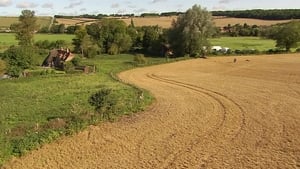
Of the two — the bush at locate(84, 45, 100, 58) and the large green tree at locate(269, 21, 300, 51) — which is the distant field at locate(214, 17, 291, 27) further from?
the bush at locate(84, 45, 100, 58)

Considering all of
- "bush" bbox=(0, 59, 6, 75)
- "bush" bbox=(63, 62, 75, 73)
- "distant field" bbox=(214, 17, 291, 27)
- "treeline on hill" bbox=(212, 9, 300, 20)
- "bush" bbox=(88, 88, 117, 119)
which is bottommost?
"bush" bbox=(63, 62, 75, 73)

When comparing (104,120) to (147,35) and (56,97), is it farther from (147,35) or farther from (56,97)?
(147,35)

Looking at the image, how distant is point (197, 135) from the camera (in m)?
23.8

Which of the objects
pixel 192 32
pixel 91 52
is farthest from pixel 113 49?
pixel 192 32

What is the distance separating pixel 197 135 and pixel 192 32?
55417 millimetres

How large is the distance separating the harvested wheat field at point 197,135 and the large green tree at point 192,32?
3589 centimetres

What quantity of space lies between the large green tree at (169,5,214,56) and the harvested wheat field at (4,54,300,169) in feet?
118

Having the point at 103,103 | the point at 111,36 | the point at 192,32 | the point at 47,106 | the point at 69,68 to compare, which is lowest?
the point at 69,68

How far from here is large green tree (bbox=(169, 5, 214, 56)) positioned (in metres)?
77.6

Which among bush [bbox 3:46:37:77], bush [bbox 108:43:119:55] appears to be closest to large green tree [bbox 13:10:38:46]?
bush [bbox 108:43:119:55]

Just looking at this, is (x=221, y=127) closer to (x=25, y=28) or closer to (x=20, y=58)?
(x=20, y=58)

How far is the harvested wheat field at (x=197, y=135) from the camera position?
63.7ft

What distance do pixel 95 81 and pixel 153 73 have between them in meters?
11.5

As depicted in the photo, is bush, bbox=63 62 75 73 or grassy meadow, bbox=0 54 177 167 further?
bush, bbox=63 62 75 73
